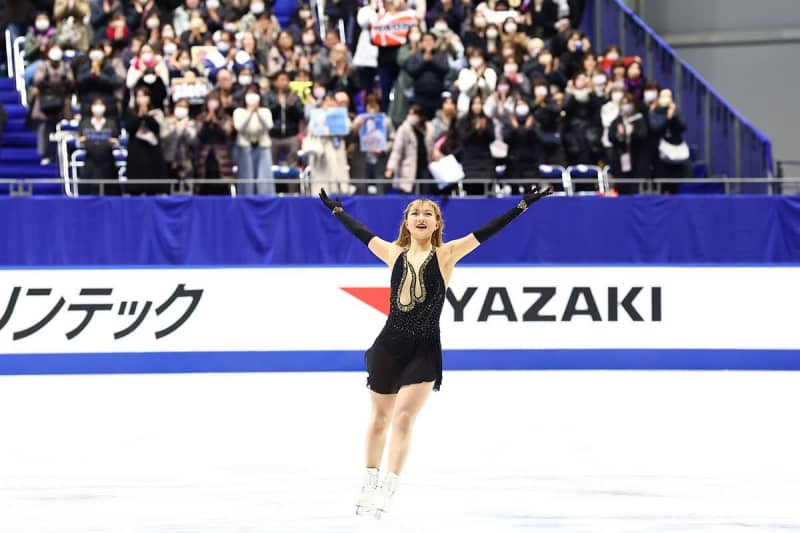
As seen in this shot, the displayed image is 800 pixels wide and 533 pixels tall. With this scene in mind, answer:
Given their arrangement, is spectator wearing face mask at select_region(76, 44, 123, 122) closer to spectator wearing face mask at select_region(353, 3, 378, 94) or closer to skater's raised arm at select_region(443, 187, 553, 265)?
spectator wearing face mask at select_region(353, 3, 378, 94)

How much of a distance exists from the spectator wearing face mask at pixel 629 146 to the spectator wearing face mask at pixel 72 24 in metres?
6.86

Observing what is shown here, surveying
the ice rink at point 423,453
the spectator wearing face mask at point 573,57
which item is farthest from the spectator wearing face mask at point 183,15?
the ice rink at point 423,453

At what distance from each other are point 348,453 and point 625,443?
1.84m

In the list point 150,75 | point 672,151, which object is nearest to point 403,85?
point 150,75

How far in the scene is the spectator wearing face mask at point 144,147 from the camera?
14680 millimetres

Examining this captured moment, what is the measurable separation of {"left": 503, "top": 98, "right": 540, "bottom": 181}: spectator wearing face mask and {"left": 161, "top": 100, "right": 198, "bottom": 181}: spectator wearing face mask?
A: 3631 millimetres

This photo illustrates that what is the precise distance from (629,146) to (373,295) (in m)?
4.79

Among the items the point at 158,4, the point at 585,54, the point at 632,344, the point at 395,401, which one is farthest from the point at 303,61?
the point at 395,401

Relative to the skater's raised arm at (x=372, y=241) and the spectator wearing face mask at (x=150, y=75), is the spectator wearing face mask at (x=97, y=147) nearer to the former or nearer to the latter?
the spectator wearing face mask at (x=150, y=75)

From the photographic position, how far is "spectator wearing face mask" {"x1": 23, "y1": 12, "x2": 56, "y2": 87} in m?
16.7

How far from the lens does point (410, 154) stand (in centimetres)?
1499

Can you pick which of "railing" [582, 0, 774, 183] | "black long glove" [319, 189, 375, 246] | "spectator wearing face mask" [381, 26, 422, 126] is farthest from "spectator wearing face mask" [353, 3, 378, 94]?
"black long glove" [319, 189, 375, 246]

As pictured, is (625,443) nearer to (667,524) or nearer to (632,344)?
(667,524)

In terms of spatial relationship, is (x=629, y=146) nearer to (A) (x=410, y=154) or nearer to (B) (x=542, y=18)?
(A) (x=410, y=154)
